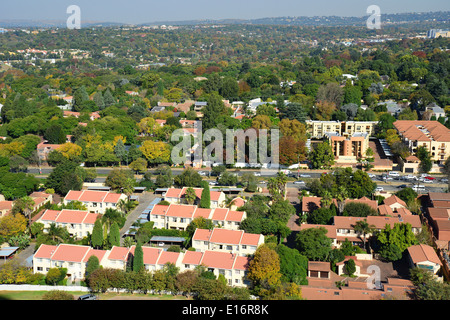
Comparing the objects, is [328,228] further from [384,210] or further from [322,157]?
[322,157]

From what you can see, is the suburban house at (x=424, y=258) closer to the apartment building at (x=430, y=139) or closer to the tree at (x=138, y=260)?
the tree at (x=138, y=260)

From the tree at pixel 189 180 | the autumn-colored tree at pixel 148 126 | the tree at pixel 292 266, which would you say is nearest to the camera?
the tree at pixel 292 266

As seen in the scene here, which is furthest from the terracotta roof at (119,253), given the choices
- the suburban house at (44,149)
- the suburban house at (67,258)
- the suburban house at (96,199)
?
the suburban house at (44,149)

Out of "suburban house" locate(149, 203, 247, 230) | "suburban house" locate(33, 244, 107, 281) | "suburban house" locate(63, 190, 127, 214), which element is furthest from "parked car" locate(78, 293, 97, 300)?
"suburban house" locate(63, 190, 127, 214)

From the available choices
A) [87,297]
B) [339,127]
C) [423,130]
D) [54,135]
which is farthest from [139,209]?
[423,130]

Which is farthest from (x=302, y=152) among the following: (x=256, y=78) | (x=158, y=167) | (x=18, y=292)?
(x=256, y=78)
